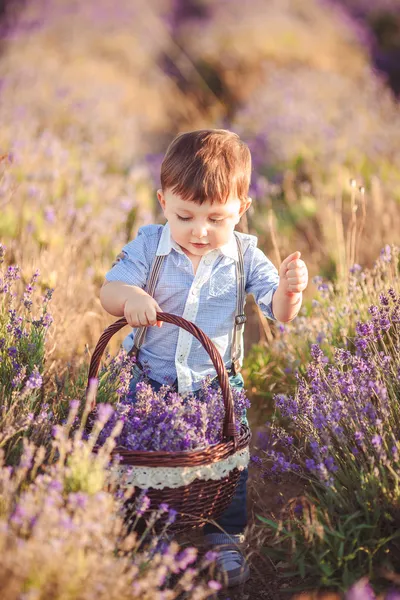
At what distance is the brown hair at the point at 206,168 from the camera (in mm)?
2406

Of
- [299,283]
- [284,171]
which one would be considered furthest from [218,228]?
[284,171]

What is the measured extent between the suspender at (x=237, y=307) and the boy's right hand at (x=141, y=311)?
320mm

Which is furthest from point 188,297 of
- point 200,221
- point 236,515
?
point 236,515

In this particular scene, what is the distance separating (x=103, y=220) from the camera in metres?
4.51

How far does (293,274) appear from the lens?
2393 mm

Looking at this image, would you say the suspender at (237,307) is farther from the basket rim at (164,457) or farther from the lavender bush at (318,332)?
the basket rim at (164,457)

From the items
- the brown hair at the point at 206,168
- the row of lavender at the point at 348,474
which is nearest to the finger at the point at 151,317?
the brown hair at the point at 206,168

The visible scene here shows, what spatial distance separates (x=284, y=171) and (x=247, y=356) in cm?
303

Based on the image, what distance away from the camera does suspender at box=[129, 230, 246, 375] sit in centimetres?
267

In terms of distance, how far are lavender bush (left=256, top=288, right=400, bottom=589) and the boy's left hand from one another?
283 millimetres

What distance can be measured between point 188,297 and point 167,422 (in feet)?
1.84

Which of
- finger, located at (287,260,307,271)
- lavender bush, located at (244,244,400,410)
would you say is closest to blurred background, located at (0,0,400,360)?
lavender bush, located at (244,244,400,410)

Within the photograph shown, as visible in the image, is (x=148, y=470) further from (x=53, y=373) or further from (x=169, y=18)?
(x=169, y=18)

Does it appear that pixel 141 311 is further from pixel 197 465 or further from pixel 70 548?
pixel 70 548
